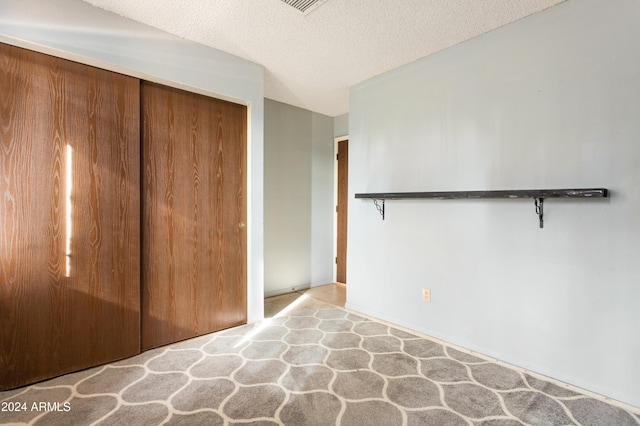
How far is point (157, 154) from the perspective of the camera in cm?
238

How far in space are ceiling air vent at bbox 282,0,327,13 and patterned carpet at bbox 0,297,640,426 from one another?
7.94ft

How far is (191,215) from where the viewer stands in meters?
2.55

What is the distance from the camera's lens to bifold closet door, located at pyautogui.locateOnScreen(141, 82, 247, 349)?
7.75 feet

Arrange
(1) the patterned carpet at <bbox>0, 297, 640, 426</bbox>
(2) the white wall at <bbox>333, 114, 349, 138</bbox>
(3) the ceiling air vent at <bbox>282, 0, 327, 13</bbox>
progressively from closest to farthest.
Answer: (1) the patterned carpet at <bbox>0, 297, 640, 426</bbox>
(3) the ceiling air vent at <bbox>282, 0, 327, 13</bbox>
(2) the white wall at <bbox>333, 114, 349, 138</bbox>

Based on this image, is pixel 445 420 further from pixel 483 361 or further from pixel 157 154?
pixel 157 154

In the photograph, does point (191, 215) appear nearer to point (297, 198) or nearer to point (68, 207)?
point (68, 207)

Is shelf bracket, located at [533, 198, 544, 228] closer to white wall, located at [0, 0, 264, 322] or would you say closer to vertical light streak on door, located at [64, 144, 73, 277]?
white wall, located at [0, 0, 264, 322]

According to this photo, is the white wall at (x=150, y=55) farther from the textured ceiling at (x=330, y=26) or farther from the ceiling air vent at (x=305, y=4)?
the ceiling air vent at (x=305, y=4)

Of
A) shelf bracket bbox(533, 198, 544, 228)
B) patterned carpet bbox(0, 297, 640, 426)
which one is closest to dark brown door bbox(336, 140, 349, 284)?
patterned carpet bbox(0, 297, 640, 426)

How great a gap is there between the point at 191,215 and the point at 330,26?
184cm

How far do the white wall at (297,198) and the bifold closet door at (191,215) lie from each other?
915 mm

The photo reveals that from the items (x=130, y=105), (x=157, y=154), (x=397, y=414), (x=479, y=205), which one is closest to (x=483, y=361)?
(x=397, y=414)

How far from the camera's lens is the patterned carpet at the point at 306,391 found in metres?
1.59

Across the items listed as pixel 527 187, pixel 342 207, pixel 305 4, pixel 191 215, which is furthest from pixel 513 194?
pixel 342 207
